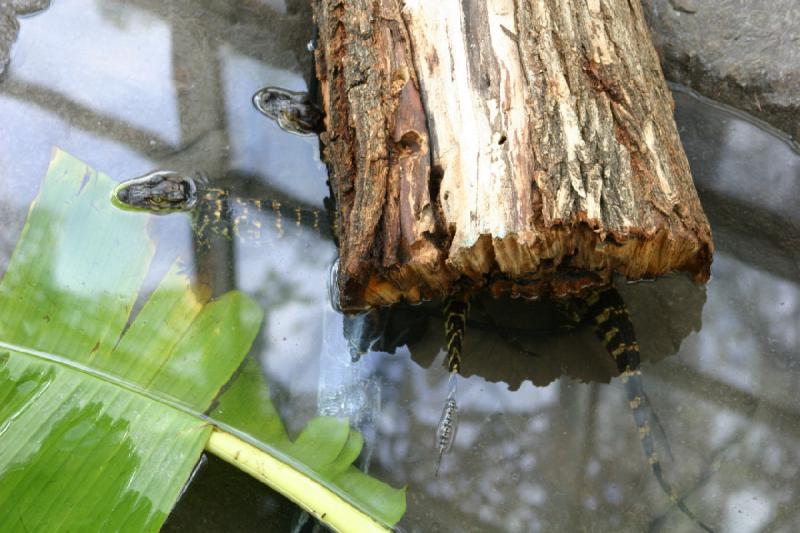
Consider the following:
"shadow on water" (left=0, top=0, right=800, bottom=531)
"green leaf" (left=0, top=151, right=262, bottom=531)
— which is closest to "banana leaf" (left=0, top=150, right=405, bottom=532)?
"green leaf" (left=0, top=151, right=262, bottom=531)

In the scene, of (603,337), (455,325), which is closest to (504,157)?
(455,325)

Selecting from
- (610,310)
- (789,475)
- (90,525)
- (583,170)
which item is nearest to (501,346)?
(610,310)

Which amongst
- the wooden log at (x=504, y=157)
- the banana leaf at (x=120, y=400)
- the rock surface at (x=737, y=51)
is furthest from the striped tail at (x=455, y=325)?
the rock surface at (x=737, y=51)

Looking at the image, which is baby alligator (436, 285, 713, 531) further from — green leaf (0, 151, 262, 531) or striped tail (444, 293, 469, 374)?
green leaf (0, 151, 262, 531)

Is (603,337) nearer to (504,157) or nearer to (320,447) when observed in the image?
(504,157)

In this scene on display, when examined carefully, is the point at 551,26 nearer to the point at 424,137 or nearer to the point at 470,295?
the point at 424,137
